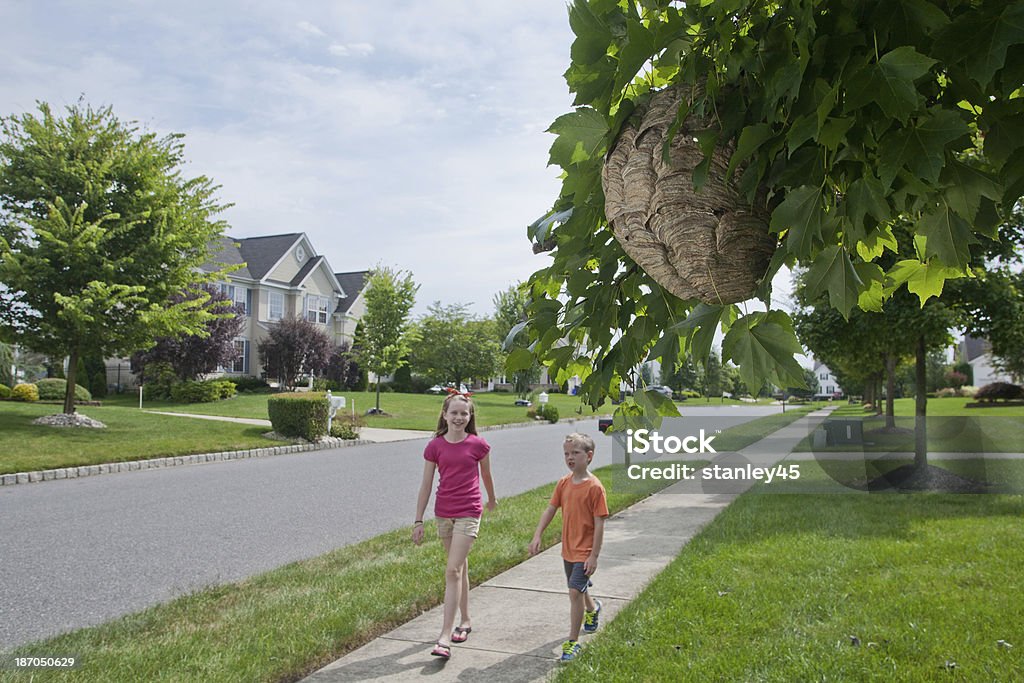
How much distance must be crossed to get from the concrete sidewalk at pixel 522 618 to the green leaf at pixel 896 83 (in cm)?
382

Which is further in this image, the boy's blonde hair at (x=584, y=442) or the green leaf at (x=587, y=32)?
the boy's blonde hair at (x=584, y=442)

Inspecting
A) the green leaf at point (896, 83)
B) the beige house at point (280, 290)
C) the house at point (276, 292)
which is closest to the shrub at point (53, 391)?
the house at point (276, 292)

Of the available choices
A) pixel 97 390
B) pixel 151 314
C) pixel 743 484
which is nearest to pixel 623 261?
pixel 743 484

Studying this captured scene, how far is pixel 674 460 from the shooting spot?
56.8ft

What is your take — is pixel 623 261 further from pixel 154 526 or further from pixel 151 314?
pixel 151 314

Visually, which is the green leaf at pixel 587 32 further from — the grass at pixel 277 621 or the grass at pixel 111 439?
the grass at pixel 111 439

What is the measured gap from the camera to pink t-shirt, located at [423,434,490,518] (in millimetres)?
5270

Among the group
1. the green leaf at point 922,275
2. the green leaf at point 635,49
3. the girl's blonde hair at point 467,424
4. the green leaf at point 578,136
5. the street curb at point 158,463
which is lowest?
the street curb at point 158,463

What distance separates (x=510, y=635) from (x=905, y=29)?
15.0 ft

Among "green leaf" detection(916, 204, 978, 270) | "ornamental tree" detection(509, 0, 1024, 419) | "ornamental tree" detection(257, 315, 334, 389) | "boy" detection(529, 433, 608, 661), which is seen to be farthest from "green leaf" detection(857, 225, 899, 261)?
"ornamental tree" detection(257, 315, 334, 389)

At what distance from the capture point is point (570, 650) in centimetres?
461

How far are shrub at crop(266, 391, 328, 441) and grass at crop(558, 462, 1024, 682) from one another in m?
13.9

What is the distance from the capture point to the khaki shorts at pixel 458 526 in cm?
521

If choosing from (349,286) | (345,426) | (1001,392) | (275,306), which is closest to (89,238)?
(345,426)
